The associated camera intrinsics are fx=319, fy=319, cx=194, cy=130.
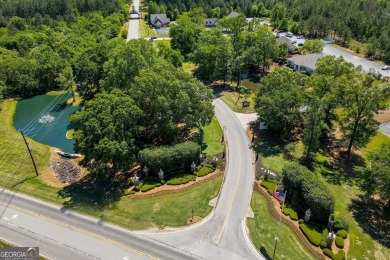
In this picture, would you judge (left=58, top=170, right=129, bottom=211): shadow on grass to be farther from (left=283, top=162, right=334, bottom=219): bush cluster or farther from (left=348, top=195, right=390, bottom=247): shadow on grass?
(left=348, top=195, right=390, bottom=247): shadow on grass

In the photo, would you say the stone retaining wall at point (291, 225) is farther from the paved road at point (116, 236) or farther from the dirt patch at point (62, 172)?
the dirt patch at point (62, 172)

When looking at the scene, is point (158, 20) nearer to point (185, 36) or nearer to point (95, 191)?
point (185, 36)

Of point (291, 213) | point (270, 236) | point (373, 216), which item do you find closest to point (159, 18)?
point (291, 213)

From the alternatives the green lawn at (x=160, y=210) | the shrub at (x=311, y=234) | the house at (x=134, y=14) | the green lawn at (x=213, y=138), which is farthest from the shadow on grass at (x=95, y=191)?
the house at (x=134, y=14)

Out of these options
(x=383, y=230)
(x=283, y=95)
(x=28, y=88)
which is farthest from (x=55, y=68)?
(x=383, y=230)

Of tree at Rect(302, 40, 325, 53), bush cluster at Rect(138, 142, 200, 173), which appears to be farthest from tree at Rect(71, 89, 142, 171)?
tree at Rect(302, 40, 325, 53)

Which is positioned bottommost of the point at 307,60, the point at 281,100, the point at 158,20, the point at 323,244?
the point at 323,244

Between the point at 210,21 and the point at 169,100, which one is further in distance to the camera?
the point at 210,21

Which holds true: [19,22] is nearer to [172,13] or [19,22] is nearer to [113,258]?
[172,13]
